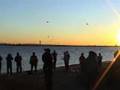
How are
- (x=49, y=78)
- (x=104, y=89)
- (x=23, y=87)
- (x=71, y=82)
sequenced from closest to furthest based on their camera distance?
(x=49, y=78)
(x=104, y=89)
(x=23, y=87)
(x=71, y=82)

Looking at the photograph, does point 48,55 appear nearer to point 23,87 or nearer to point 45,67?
point 45,67

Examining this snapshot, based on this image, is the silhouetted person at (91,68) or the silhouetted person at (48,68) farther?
the silhouetted person at (91,68)

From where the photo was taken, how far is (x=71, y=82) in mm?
26016

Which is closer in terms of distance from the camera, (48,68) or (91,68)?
(48,68)

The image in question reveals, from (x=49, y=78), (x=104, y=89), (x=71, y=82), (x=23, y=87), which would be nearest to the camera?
(x=49, y=78)

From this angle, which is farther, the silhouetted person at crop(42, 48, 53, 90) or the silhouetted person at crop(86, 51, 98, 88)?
the silhouetted person at crop(86, 51, 98, 88)

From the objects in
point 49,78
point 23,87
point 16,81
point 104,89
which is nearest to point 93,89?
point 104,89

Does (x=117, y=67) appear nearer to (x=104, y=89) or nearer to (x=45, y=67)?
(x=104, y=89)

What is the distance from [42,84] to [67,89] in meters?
2.71

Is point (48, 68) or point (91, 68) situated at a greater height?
point (48, 68)

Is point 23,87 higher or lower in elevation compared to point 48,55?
lower

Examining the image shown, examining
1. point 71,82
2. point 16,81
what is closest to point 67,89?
point 71,82

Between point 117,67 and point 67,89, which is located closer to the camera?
point 67,89

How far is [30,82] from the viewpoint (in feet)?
86.1
